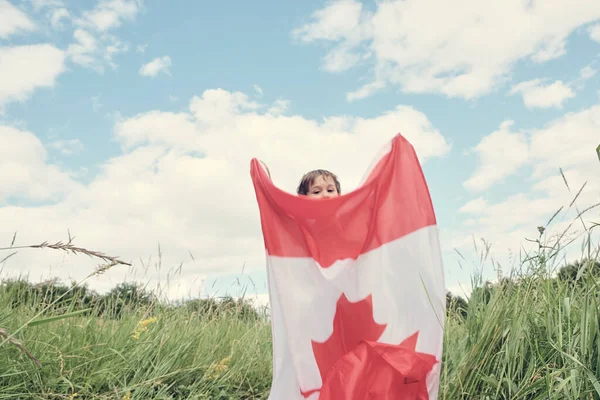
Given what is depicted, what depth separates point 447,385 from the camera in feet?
10.0

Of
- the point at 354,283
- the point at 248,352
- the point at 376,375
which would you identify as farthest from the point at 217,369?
the point at 376,375

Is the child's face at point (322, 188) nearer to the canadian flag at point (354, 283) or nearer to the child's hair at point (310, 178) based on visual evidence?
the child's hair at point (310, 178)

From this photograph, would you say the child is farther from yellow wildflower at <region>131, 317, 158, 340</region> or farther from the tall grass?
yellow wildflower at <region>131, 317, 158, 340</region>

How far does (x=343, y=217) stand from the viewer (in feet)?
10.4

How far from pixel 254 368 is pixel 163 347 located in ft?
2.29

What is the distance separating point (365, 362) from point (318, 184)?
4.98ft

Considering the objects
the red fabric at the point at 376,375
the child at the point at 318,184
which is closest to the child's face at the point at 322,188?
the child at the point at 318,184

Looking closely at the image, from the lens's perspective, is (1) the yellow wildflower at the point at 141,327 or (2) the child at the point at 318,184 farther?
(2) the child at the point at 318,184

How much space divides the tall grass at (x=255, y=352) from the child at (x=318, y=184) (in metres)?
1.17

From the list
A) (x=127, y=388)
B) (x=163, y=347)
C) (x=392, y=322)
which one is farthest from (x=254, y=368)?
(x=392, y=322)

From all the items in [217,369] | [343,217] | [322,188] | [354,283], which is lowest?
[217,369]

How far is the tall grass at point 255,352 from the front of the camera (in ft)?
9.14

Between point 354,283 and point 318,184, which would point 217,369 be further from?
point 318,184

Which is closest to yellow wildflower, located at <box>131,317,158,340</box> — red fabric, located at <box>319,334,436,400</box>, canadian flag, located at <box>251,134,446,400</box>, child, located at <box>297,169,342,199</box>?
canadian flag, located at <box>251,134,446,400</box>
